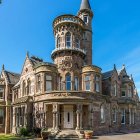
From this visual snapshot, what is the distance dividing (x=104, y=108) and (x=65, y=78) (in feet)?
24.9

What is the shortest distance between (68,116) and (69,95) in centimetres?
334

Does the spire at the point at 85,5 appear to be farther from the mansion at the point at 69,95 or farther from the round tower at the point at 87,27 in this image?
the mansion at the point at 69,95

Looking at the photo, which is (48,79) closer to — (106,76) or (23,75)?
(23,75)

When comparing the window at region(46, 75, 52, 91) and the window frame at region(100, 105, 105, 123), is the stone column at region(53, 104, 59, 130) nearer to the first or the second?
the window at region(46, 75, 52, 91)

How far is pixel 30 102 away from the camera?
34562mm

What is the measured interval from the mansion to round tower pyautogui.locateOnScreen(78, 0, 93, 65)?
2.69 feet

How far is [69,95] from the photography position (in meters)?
30.9

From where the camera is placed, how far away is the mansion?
1238 inches

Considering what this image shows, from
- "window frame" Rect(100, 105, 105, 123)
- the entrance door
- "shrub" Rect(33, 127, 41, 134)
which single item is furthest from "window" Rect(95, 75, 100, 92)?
"shrub" Rect(33, 127, 41, 134)

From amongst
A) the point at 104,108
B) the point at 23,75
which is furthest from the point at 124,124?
the point at 23,75

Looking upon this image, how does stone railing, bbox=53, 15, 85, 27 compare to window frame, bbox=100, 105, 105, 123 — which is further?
stone railing, bbox=53, 15, 85, 27

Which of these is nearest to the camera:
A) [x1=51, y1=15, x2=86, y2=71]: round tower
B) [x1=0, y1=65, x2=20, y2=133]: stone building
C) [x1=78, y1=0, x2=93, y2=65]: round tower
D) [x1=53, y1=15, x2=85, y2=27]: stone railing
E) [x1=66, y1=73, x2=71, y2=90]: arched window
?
[x1=66, y1=73, x2=71, y2=90]: arched window

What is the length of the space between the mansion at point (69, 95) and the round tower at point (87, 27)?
2.69ft

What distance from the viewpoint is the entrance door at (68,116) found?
3186 cm
